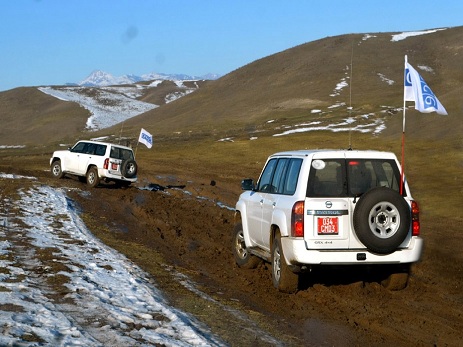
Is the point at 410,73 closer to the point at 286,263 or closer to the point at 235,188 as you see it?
the point at 286,263

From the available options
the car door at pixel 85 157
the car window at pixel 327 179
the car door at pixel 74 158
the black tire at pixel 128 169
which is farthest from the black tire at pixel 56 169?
the car window at pixel 327 179

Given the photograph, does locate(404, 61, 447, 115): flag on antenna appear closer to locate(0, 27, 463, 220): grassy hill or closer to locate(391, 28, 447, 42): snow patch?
locate(0, 27, 463, 220): grassy hill

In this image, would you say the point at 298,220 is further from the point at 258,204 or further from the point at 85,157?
the point at 85,157

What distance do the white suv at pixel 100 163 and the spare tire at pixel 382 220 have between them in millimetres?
19304

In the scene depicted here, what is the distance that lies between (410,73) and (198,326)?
641 centimetres

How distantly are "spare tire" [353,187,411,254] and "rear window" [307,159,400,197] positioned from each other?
46 centimetres

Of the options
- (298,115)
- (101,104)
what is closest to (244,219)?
(298,115)

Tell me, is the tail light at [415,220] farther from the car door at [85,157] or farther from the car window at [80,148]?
the car window at [80,148]

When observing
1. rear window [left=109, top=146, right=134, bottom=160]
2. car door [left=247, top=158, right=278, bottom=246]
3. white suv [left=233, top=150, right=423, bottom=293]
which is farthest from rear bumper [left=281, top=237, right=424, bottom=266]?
rear window [left=109, top=146, right=134, bottom=160]

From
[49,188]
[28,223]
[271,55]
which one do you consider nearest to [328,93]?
[271,55]

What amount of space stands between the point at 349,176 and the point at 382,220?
2.63 ft

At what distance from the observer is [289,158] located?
11047 mm

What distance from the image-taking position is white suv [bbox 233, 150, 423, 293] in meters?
9.72

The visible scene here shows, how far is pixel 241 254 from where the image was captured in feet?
42.7
